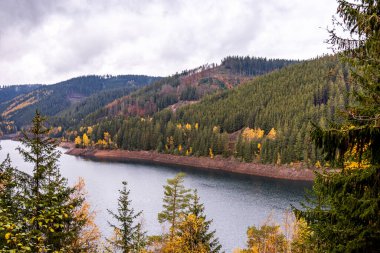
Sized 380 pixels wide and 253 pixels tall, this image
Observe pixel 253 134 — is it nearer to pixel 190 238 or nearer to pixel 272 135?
pixel 272 135

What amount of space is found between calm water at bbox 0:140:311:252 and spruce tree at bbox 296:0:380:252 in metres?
42.1

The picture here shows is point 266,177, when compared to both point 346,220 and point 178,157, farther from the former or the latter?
point 346,220

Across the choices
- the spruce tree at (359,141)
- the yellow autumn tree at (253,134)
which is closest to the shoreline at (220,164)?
the yellow autumn tree at (253,134)

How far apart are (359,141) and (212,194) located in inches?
3658

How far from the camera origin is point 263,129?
197 metres

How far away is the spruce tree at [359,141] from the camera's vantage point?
10109mm

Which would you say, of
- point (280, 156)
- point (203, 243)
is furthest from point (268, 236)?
Result: point (280, 156)

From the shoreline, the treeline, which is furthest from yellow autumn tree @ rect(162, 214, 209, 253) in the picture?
the shoreline

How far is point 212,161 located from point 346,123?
155m

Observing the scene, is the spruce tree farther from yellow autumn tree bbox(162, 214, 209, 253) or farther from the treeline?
yellow autumn tree bbox(162, 214, 209, 253)

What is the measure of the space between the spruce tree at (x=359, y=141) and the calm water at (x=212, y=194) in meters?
42.1

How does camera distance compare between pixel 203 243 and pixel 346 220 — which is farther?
pixel 203 243

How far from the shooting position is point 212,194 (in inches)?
3967

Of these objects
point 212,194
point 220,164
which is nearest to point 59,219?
point 212,194
